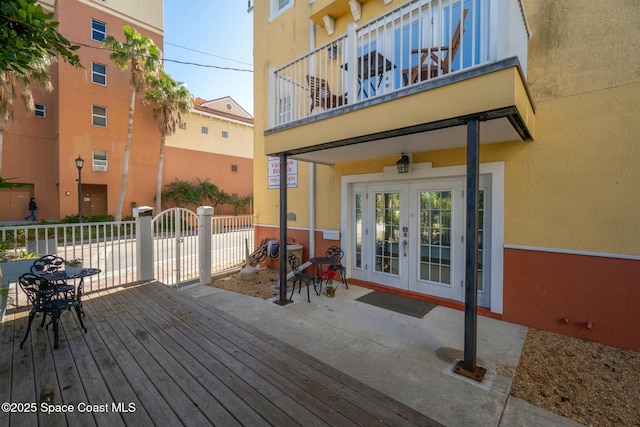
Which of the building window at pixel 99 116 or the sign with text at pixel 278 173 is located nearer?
the sign with text at pixel 278 173

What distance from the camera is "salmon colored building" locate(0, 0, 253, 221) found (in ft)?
45.9

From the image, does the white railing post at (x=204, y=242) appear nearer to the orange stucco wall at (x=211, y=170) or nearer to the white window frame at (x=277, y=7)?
the white window frame at (x=277, y=7)

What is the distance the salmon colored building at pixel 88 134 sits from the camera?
14.0 meters

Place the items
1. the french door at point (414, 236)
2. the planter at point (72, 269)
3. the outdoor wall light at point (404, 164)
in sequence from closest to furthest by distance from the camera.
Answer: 1. the planter at point (72, 269)
2. the french door at point (414, 236)
3. the outdoor wall light at point (404, 164)

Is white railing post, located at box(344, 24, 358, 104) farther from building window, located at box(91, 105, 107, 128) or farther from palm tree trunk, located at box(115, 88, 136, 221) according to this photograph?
building window, located at box(91, 105, 107, 128)

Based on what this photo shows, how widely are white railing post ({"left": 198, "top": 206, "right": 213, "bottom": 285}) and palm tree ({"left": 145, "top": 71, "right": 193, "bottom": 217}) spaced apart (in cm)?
1270

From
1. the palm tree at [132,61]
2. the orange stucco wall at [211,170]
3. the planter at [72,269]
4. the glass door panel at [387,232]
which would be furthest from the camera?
the orange stucco wall at [211,170]

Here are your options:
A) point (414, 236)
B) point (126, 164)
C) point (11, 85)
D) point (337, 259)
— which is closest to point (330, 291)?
point (337, 259)

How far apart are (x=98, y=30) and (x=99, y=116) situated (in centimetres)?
468

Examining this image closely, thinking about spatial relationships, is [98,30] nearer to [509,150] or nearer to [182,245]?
[182,245]

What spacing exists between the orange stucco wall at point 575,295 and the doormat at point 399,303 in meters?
1.12

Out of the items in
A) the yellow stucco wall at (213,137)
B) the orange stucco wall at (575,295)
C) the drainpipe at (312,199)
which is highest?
the yellow stucco wall at (213,137)

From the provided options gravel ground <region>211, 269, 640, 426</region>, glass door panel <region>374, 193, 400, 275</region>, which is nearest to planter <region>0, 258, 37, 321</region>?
glass door panel <region>374, 193, 400, 275</region>

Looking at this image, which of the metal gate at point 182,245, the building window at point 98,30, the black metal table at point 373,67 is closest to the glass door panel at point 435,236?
the black metal table at point 373,67
